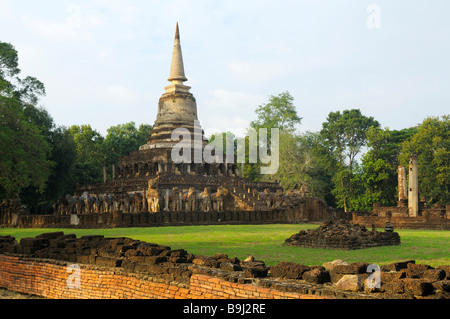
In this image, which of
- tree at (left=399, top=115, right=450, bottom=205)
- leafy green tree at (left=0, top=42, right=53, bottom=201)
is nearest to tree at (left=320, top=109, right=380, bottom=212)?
tree at (left=399, top=115, right=450, bottom=205)

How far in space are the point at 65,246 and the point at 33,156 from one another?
1814 cm

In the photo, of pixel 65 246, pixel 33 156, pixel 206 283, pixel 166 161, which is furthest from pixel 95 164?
pixel 206 283

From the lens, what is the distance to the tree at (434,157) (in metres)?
36.4

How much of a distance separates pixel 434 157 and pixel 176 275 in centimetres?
3477

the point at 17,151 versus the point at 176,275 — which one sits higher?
the point at 17,151

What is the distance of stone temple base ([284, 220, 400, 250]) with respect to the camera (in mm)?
13523

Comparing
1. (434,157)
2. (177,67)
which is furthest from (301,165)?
(177,67)

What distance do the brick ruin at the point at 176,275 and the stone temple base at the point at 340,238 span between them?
Answer: 5977mm

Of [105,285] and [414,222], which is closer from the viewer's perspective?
[105,285]

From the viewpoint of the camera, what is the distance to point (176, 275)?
6.51 meters

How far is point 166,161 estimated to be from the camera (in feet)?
128

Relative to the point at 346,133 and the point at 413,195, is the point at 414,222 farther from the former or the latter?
the point at 346,133

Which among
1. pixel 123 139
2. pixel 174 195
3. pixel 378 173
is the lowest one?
pixel 174 195

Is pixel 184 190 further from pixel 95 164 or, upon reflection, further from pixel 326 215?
pixel 95 164
